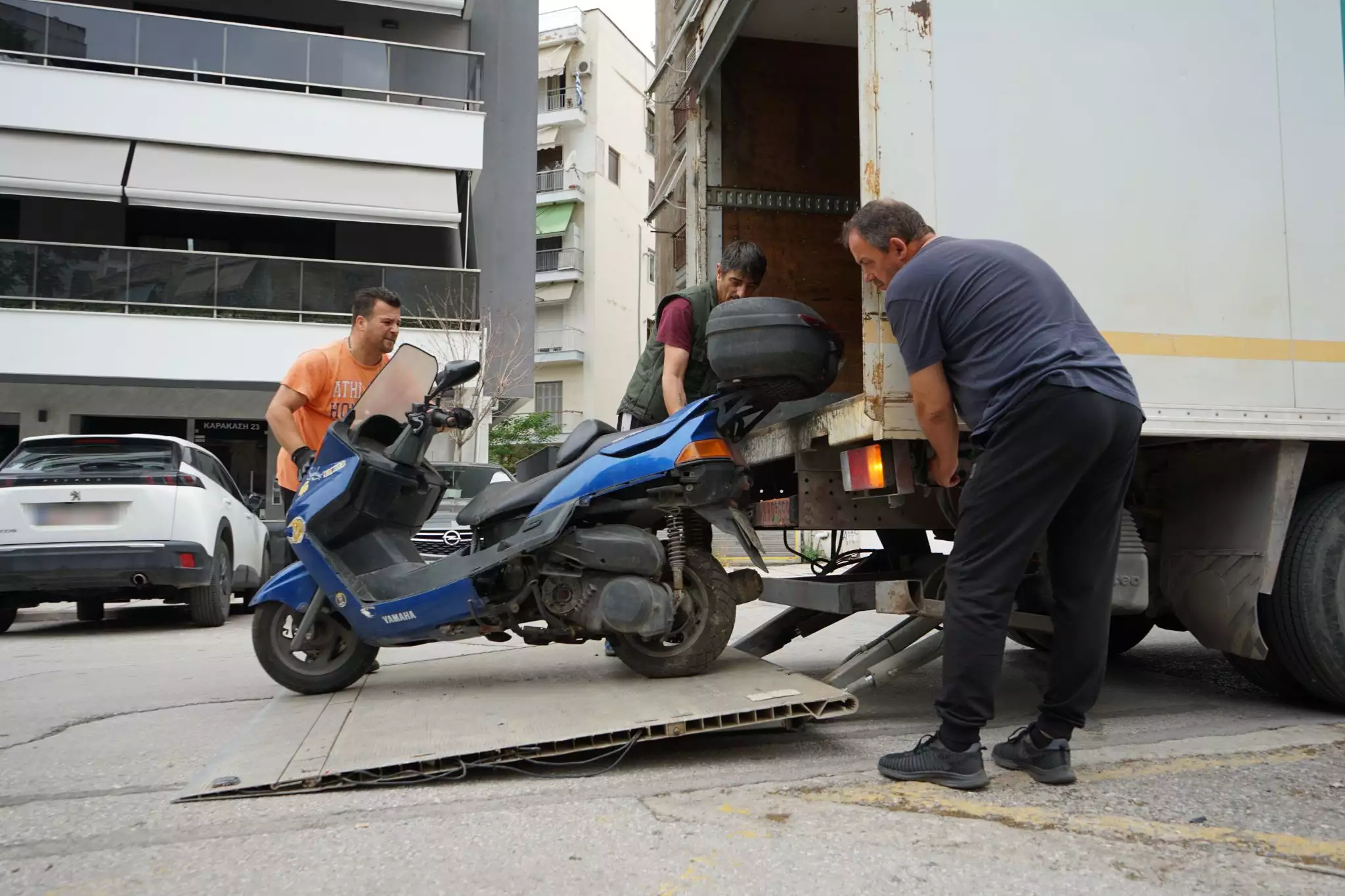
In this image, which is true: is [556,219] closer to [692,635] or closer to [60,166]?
[60,166]

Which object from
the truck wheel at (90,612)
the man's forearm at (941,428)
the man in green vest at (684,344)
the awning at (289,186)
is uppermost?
the awning at (289,186)

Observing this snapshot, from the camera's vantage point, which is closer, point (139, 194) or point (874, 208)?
point (874, 208)

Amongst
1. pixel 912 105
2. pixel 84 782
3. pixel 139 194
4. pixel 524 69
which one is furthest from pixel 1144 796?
pixel 524 69

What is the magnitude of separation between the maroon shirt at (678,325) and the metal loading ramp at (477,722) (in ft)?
4.47

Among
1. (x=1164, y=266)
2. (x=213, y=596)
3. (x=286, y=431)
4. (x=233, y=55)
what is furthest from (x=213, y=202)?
(x=1164, y=266)

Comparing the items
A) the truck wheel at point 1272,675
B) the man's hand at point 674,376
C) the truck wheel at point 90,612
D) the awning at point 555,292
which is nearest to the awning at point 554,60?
the awning at point 555,292

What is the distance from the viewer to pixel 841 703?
3.31 m

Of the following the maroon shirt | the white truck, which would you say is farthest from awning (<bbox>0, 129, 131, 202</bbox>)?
the white truck

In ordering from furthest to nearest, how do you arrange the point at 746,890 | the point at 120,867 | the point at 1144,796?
the point at 1144,796, the point at 120,867, the point at 746,890

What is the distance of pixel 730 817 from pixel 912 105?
237 cm

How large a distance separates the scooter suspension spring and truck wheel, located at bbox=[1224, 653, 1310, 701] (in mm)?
2164

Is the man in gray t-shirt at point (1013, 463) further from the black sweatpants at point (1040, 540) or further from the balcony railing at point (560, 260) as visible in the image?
the balcony railing at point (560, 260)

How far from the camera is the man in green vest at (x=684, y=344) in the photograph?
431 centimetres

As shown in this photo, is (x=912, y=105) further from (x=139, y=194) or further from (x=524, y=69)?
(x=524, y=69)
